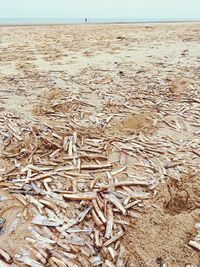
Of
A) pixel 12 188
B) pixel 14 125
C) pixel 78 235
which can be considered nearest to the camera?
pixel 78 235

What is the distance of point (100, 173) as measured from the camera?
3.57 m

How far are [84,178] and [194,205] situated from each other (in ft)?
4.14

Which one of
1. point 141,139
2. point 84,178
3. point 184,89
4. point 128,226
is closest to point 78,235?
point 128,226

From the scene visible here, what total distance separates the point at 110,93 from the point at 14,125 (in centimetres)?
265

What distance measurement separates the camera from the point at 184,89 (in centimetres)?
681

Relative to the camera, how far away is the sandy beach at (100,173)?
2.62m

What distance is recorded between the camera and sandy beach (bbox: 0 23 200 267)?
2.62 metres

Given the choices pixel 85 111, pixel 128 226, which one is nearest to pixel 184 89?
pixel 85 111

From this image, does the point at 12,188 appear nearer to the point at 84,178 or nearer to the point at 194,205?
the point at 84,178

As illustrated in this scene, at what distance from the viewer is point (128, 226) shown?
9.28 feet

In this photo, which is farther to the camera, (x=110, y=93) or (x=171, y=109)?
(x=110, y=93)

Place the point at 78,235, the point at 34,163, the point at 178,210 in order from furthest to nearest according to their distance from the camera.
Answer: the point at 34,163, the point at 178,210, the point at 78,235

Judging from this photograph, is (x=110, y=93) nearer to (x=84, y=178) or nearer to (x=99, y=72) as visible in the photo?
(x=99, y=72)

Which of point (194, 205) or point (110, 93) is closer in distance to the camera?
point (194, 205)
